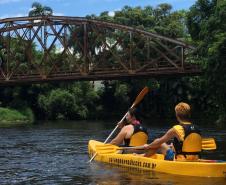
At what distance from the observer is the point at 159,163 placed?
19406 millimetres

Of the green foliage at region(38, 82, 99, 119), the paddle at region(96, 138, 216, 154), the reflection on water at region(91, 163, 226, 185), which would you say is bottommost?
the reflection on water at region(91, 163, 226, 185)

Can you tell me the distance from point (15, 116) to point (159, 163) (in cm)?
5952

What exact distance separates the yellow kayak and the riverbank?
51.2m

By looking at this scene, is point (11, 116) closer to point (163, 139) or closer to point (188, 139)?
point (163, 139)

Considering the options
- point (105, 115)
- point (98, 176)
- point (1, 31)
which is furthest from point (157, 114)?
point (98, 176)

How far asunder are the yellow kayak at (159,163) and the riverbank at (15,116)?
168 feet

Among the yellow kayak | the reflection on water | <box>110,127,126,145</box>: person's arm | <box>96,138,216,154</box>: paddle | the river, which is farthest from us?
<box>110,127,126,145</box>: person's arm

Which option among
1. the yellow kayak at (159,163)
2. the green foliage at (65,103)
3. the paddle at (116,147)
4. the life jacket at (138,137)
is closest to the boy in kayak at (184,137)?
the yellow kayak at (159,163)

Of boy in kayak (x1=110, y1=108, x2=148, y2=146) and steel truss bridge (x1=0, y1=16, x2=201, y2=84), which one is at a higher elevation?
steel truss bridge (x1=0, y1=16, x2=201, y2=84)

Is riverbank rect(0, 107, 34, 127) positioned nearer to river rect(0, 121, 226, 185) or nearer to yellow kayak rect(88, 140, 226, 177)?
river rect(0, 121, 226, 185)

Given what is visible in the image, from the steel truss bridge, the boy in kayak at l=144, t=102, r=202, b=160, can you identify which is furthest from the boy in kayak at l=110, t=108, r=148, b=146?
the steel truss bridge

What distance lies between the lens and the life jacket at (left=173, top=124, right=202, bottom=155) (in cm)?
1759

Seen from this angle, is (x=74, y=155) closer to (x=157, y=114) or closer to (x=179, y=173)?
(x=179, y=173)

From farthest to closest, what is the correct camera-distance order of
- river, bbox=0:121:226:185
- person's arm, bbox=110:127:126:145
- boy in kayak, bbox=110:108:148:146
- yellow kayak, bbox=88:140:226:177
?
person's arm, bbox=110:127:126:145 → boy in kayak, bbox=110:108:148:146 → river, bbox=0:121:226:185 → yellow kayak, bbox=88:140:226:177
